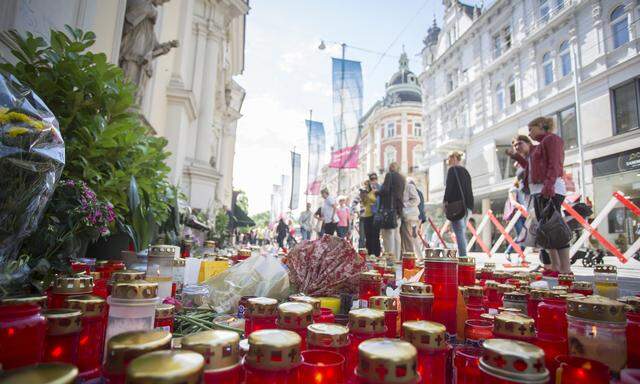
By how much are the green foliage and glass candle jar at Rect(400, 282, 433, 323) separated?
6.41 feet

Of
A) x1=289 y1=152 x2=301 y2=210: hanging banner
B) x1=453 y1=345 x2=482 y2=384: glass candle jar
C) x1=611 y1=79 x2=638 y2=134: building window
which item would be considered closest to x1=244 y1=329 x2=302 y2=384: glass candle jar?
x1=453 y1=345 x2=482 y2=384: glass candle jar

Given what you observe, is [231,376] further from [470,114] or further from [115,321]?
[470,114]

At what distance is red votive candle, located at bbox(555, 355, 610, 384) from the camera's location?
67 cm

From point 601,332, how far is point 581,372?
0.51 ft

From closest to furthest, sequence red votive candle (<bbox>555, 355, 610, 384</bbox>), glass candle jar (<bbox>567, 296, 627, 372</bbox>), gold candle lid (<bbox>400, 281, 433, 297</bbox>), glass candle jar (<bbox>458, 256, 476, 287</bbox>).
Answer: red votive candle (<bbox>555, 355, 610, 384</bbox>), glass candle jar (<bbox>567, 296, 627, 372</bbox>), gold candle lid (<bbox>400, 281, 433, 297</bbox>), glass candle jar (<bbox>458, 256, 476, 287</bbox>)

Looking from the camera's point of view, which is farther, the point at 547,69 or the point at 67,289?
the point at 547,69

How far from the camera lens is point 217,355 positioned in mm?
554

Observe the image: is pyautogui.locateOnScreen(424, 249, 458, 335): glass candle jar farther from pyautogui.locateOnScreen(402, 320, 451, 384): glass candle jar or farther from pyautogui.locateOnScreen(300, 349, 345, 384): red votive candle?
pyautogui.locateOnScreen(300, 349, 345, 384): red votive candle

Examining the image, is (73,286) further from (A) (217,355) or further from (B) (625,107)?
(B) (625,107)

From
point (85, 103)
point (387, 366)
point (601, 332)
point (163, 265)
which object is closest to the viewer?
point (387, 366)

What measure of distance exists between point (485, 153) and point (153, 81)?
1695cm

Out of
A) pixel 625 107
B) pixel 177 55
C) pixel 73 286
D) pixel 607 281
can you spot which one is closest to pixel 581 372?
pixel 73 286

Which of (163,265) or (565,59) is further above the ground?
(565,59)

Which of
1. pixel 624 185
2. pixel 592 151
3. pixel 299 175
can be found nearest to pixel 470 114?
pixel 592 151
